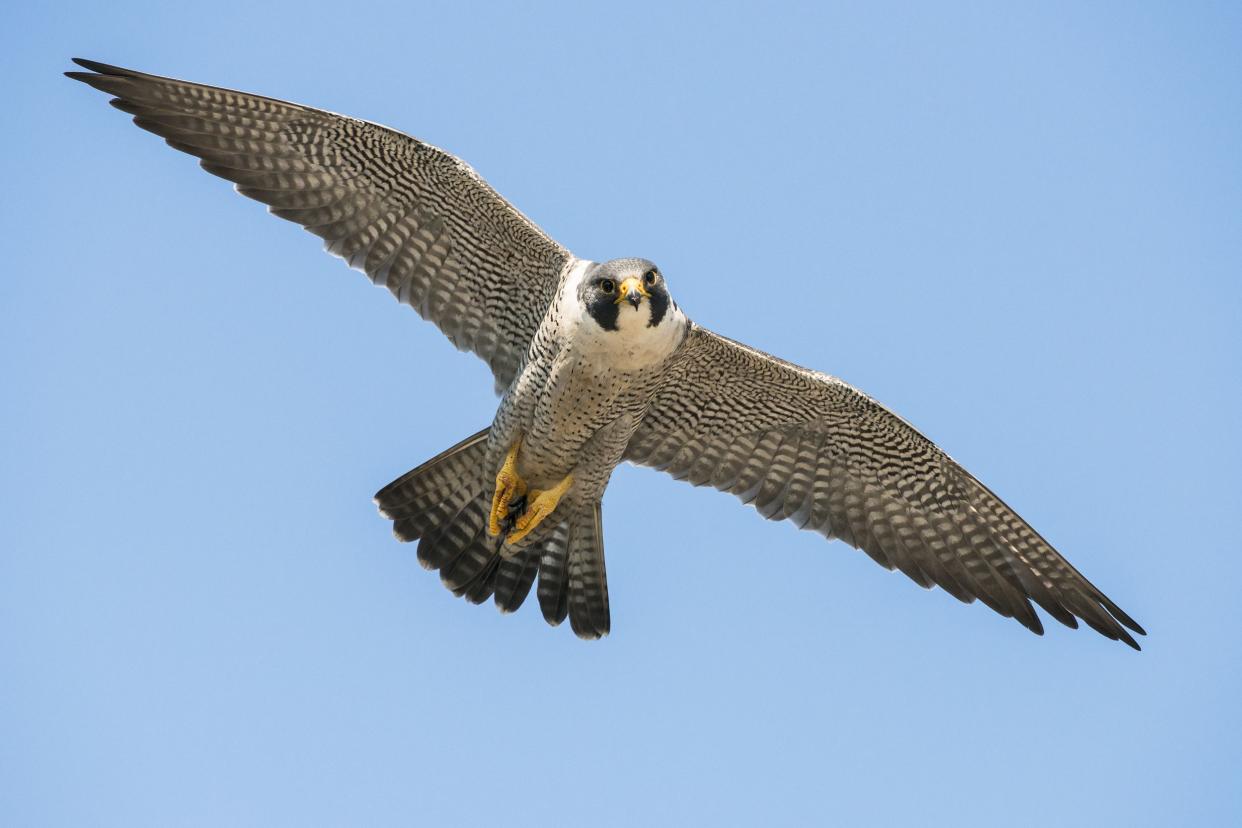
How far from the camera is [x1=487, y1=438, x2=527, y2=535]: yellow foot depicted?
38.3 feet

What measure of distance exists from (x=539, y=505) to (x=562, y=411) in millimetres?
929

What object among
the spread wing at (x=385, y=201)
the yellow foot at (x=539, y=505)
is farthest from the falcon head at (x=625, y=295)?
the yellow foot at (x=539, y=505)

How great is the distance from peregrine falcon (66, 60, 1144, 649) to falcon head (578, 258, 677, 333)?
0.05 feet

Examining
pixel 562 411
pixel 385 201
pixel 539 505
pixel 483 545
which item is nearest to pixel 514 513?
pixel 539 505

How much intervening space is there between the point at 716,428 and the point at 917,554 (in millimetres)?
1730

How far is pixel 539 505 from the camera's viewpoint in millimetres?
11867

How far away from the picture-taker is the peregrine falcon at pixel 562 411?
11281 mm

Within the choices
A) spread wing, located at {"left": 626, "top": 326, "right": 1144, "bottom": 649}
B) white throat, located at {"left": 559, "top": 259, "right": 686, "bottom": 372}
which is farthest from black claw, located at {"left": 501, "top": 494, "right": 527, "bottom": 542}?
white throat, located at {"left": 559, "top": 259, "right": 686, "bottom": 372}

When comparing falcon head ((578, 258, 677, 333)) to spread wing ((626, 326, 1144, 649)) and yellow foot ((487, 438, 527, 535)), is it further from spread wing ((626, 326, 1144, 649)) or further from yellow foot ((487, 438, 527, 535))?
yellow foot ((487, 438, 527, 535))

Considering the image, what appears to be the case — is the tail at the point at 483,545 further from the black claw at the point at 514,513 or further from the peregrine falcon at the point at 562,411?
the black claw at the point at 514,513

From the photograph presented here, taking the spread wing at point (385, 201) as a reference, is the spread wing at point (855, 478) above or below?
below

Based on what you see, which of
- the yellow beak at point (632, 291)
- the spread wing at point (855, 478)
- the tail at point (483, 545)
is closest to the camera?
the yellow beak at point (632, 291)

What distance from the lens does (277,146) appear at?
11617mm

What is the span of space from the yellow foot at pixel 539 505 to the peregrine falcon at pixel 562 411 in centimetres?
2
